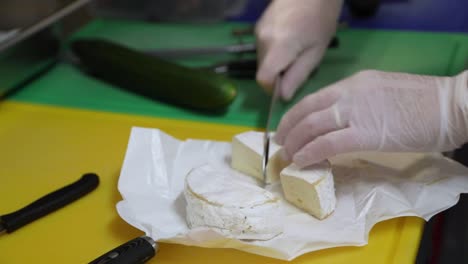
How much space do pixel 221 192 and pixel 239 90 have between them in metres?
0.49

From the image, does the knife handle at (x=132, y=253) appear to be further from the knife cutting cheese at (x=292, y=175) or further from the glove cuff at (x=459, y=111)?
the glove cuff at (x=459, y=111)

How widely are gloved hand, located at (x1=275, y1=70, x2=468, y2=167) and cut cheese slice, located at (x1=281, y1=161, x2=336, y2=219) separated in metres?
0.02

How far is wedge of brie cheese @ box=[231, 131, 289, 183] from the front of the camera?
91 cm

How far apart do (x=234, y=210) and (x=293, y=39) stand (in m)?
0.53

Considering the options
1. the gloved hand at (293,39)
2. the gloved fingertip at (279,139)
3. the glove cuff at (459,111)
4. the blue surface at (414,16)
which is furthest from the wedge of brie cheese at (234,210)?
the blue surface at (414,16)

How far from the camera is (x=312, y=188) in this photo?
816 mm

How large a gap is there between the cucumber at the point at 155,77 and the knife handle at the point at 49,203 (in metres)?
0.28

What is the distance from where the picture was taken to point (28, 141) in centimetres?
112

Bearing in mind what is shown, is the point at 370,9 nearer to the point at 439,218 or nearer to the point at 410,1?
the point at 410,1

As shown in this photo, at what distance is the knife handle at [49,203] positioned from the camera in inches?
34.5

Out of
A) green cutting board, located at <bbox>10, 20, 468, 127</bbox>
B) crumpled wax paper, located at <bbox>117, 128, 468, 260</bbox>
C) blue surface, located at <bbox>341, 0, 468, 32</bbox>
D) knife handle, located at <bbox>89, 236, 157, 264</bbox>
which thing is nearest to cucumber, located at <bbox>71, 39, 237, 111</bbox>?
green cutting board, located at <bbox>10, 20, 468, 127</bbox>

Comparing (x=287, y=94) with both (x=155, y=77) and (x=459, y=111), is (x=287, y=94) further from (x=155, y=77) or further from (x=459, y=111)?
(x=459, y=111)

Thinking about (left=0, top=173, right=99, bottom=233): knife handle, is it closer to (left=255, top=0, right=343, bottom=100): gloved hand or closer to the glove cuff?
(left=255, top=0, right=343, bottom=100): gloved hand

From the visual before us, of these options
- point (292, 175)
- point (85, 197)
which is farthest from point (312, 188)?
point (85, 197)
